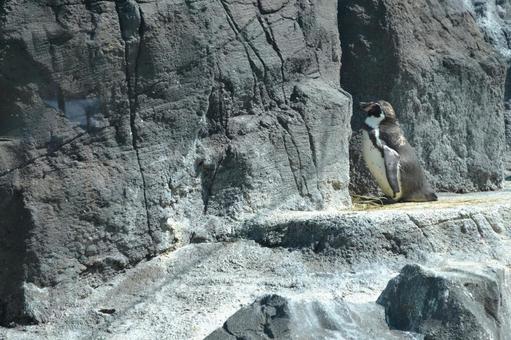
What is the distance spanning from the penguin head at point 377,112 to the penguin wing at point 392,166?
20 centimetres

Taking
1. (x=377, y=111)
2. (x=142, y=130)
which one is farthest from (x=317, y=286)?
(x=377, y=111)

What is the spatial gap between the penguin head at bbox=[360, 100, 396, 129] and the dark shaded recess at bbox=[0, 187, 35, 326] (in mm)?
3105

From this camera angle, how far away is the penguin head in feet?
24.2

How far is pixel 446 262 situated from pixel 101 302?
72.9 inches

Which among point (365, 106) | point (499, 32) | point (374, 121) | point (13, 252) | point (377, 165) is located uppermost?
point (499, 32)

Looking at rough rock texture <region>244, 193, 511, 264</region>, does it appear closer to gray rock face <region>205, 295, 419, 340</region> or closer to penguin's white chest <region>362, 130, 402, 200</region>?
gray rock face <region>205, 295, 419, 340</region>

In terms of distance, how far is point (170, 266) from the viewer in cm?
551

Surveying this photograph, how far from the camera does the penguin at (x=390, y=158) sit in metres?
7.30

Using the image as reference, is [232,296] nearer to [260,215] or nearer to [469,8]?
[260,215]

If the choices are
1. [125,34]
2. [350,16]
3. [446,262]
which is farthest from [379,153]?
[125,34]

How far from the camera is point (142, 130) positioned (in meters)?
5.54

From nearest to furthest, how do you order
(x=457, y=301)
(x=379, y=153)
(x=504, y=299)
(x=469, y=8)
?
(x=457, y=301)
(x=504, y=299)
(x=379, y=153)
(x=469, y=8)

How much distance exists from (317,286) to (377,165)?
7.83ft

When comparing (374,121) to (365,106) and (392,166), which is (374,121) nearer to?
(365,106)
